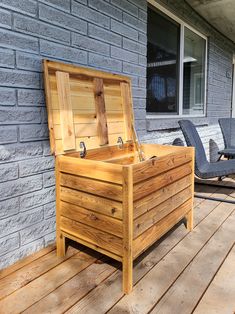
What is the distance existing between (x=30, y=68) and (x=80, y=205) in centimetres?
92

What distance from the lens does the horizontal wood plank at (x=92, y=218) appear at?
1.50 meters

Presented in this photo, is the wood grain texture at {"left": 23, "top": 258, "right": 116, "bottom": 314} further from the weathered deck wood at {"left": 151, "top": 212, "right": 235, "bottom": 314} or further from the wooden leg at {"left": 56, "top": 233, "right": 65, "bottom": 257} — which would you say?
the weathered deck wood at {"left": 151, "top": 212, "right": 235, "bottom": 314}

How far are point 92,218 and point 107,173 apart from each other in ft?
1.03

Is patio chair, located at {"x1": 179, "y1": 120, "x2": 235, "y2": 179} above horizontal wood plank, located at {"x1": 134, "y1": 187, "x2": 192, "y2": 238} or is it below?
above

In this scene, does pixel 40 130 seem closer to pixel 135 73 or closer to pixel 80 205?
pixel 80 205

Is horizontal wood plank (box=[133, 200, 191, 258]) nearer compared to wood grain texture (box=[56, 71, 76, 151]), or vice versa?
horizontal wood plank (box=[133, 200, 191, 258])

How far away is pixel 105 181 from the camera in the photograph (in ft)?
4.97

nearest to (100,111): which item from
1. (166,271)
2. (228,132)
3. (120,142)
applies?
(120,142)

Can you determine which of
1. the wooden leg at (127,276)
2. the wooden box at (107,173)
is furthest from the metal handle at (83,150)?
the wooden leg at (127,276)

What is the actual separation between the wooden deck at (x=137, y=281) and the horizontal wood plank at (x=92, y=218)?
1.00 feet

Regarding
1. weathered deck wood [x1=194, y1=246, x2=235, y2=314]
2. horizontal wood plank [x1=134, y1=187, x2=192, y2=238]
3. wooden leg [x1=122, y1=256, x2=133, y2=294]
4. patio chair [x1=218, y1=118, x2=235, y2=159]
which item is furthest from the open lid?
patio chair [x1=218, y1=118, x2=235, y2=159]

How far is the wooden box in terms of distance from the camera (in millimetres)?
1482

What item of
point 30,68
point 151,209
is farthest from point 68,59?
point 151,209

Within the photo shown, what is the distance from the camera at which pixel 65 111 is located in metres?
1.85
